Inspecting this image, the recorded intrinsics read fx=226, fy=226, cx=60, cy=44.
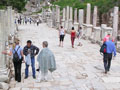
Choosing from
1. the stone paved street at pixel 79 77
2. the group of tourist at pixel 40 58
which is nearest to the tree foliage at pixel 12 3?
the stone paved street at pixel 79 77

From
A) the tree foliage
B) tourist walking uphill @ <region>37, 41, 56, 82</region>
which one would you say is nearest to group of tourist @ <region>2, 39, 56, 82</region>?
tourist walking uphill @ <region>37, 41, 56, 82</region>

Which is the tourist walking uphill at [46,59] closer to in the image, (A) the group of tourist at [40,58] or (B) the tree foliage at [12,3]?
(A) the group of tourist at [40,58]

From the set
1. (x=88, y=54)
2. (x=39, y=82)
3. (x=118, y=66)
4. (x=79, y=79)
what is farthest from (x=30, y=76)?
(x=88, y=54)

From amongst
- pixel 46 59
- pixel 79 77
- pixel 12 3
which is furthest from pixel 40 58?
pixel 12 3

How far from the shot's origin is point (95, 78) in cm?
864

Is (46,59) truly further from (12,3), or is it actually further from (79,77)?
(12,3)

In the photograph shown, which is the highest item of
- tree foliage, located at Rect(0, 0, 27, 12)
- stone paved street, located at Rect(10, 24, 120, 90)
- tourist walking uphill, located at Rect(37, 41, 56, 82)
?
tree foliage, located at Rect(0, 0, 27, 12)

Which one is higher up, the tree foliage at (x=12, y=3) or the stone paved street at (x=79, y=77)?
the tree foliage at (x=12, y=3)

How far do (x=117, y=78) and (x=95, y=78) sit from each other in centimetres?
84

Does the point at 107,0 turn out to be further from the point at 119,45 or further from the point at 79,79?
the point at 79,79

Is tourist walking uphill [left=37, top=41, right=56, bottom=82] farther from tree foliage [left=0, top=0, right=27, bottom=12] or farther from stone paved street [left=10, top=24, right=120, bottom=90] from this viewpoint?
tree foliage [left=0, top=0, right=27, bottom=12]

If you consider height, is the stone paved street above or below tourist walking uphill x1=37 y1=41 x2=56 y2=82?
below

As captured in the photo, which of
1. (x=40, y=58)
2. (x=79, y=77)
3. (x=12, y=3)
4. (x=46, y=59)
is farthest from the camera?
(x=12, y=3)

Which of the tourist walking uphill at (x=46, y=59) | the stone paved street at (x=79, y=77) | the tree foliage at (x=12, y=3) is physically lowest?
the stone paved street at (x=79, y=77)
